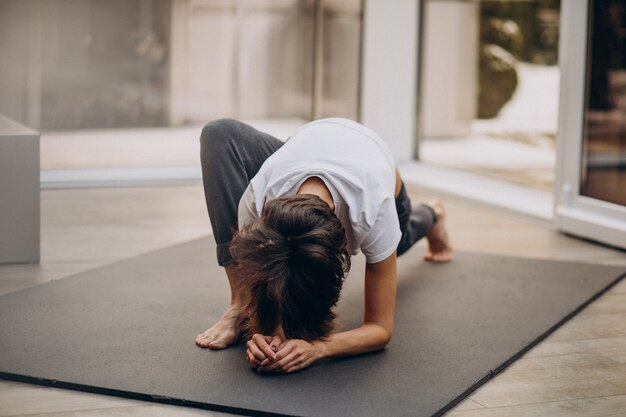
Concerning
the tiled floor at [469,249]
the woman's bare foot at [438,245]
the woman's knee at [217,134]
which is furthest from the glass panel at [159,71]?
the woman's knee at [217,134]

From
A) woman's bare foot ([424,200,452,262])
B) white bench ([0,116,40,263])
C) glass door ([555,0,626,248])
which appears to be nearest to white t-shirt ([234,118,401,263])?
woman's bare foot ([424,200,452,262])

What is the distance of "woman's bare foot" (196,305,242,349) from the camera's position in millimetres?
2337

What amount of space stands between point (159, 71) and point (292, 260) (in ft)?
10.8

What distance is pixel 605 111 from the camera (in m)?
3.85

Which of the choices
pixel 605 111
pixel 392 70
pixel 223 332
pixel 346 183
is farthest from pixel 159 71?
pixel 346 183

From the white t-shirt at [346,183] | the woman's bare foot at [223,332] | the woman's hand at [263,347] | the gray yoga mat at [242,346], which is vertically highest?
the white t-shirt at [346,183]

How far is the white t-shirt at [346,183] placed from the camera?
6.73ft

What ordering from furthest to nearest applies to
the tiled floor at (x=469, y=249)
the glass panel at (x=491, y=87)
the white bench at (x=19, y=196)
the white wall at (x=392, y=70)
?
the white wall at (x=392, y=70)
the glass panel at (x=491, y=87)
the white bench at (x=19, y=196)
the tiled floor at (x=469, y=249)

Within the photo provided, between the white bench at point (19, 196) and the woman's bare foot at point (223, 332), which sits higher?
the white bench at point (19, 196)

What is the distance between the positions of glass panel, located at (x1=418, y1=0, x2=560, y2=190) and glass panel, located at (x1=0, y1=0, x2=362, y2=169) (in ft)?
1.51

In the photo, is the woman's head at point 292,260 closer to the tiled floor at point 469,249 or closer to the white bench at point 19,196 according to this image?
the tiled floor at point 469,249

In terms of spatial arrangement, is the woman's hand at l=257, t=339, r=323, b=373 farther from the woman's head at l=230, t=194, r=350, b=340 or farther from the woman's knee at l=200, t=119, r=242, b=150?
the woman's knee at l=200, t=119, r=242, b=150

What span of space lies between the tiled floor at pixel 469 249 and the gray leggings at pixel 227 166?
20.0 inches

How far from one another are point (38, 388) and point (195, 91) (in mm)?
3194
